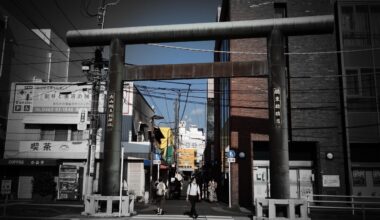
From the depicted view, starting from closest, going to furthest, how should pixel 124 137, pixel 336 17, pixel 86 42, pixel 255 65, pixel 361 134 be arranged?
pixel 255 65, pixel 86 42, pixel 361 134, pixel 336 17, pixel 124 137

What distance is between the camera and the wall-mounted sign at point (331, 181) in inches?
966

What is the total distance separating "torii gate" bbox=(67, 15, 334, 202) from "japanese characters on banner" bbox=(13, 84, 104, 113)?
1473cm

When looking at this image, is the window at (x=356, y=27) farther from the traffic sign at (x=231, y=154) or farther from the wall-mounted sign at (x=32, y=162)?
the wall-mounted sign at (x=32, y=162)

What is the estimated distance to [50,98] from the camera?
33.2 metres

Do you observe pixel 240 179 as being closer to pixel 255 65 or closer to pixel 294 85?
pixel 294 85

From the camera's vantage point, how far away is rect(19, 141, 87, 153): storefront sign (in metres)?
32.0

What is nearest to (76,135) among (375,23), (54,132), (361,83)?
(54,132)

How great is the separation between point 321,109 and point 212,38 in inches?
435

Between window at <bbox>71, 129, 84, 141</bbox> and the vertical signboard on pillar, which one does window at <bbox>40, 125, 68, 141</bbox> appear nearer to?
window at <bbox>71, 129, 84, 141</bbox>

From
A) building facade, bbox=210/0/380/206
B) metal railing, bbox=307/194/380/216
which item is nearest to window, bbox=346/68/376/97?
building facade, bbox=210/0/380/206

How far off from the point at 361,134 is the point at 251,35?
1161 centimetres

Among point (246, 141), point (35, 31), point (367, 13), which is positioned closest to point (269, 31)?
point (246, 141)

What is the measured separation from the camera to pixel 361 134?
24.6 metres

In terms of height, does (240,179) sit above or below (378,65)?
below
